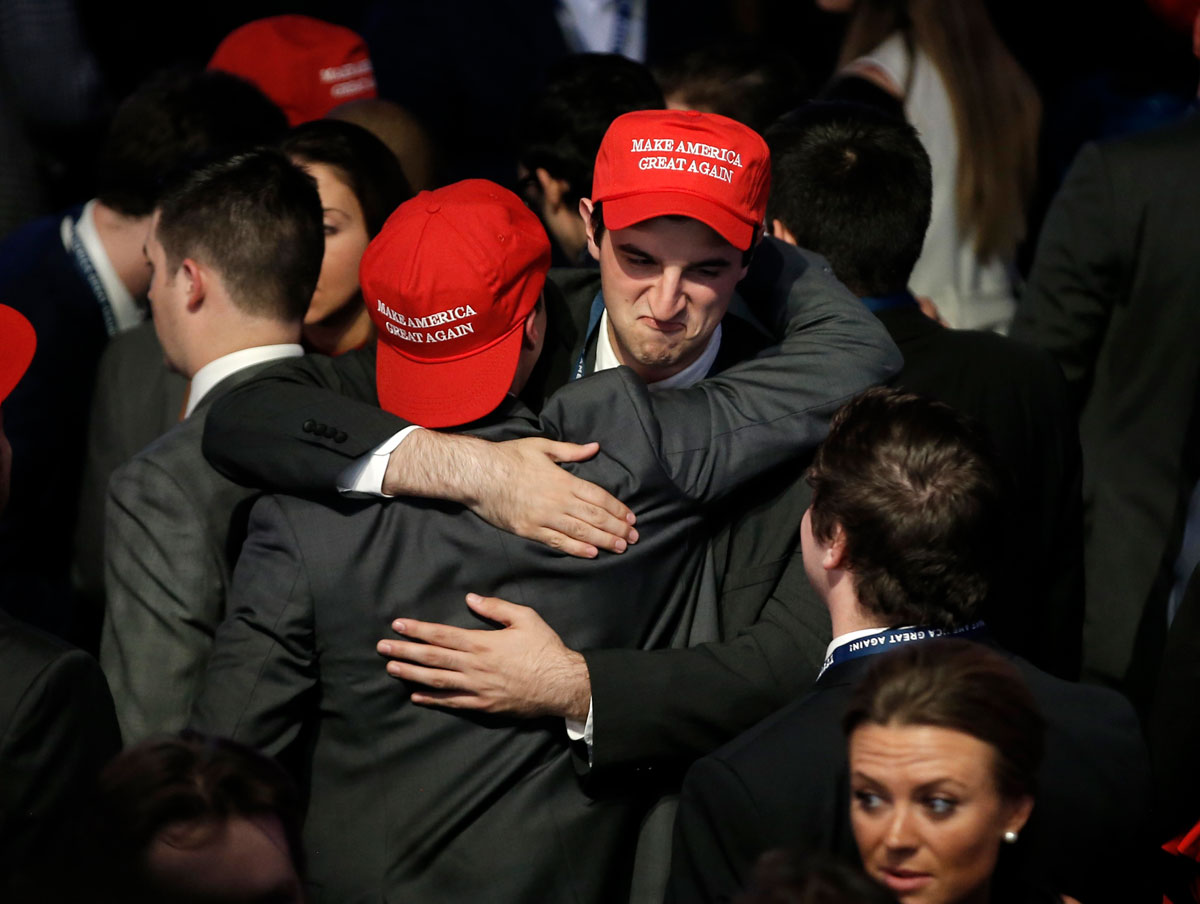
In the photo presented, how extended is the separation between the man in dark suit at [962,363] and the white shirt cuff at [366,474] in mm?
1254

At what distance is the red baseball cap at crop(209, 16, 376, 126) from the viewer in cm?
507

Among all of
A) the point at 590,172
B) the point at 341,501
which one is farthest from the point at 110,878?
the point at 590,172

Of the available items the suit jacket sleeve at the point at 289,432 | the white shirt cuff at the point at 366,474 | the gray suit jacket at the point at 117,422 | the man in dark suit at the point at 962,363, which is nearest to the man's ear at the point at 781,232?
the man in dark suit at the point at 962,363

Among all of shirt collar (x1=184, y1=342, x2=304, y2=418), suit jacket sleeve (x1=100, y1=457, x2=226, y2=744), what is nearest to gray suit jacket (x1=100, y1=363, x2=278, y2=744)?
suit jacket sleeve (x1=100, y1=457, x2=226, y2=744)

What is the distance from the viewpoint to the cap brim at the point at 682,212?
2754mm

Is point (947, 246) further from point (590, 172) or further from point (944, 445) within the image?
point (944, 445)

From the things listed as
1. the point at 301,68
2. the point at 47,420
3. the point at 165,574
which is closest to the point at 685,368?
the point at 165,574

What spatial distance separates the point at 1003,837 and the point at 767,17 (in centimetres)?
506

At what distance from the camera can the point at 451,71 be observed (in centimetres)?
544

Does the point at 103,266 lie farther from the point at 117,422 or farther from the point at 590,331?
Result: the point at 590,331

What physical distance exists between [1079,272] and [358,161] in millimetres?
1882

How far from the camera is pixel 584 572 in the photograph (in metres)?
2.56

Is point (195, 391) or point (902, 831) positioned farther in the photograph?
point (195, 391)

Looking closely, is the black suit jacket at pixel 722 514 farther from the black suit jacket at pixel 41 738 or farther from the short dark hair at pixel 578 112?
the short dark hair at pixel 578 112
